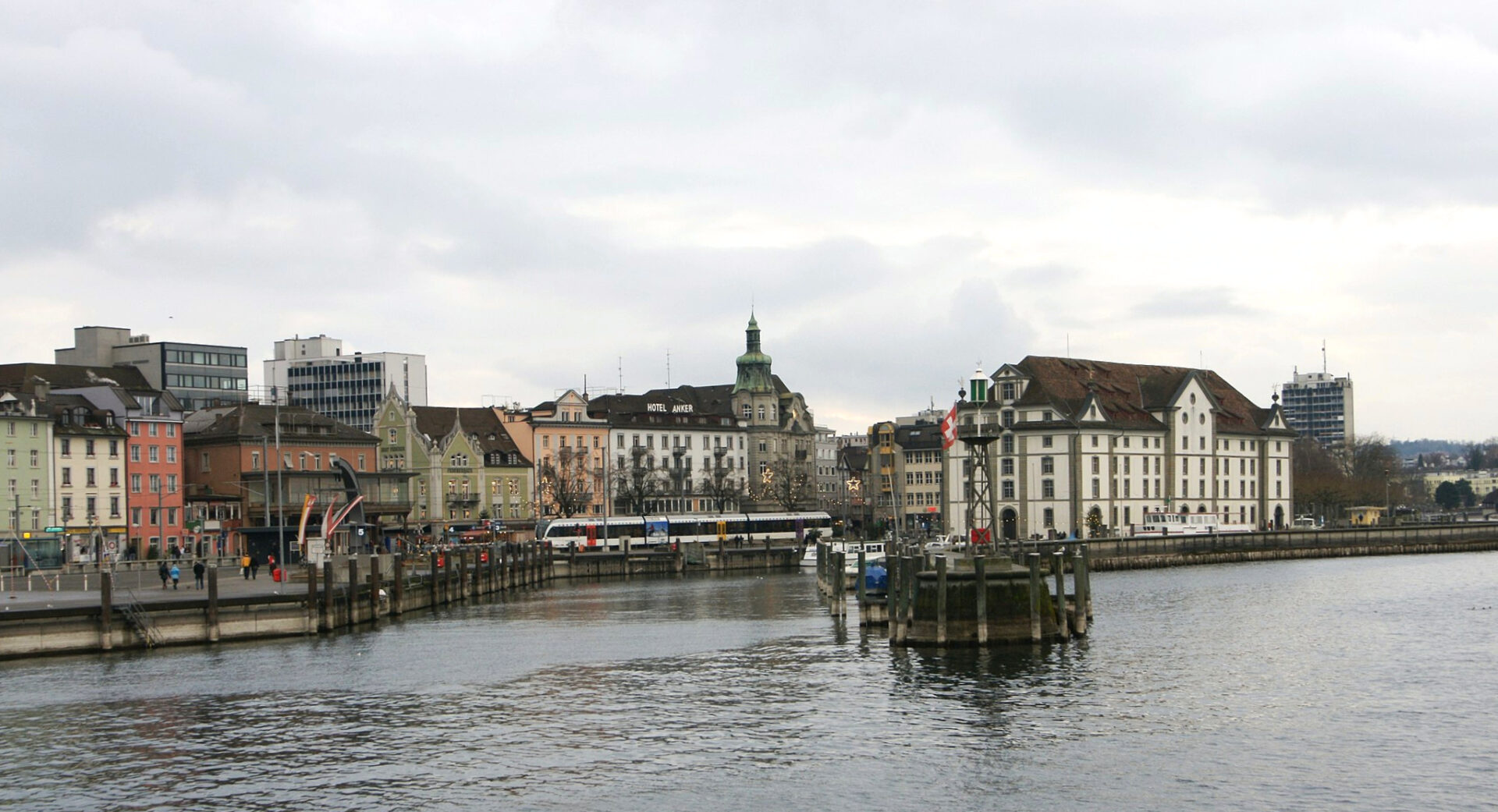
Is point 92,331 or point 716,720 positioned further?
point 92,331

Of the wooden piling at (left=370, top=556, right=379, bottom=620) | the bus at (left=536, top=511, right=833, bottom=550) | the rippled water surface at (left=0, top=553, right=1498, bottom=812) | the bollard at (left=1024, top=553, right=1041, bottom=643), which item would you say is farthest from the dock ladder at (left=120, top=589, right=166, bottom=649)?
the bus at (left=536, top=511, right=833, bottom=550)

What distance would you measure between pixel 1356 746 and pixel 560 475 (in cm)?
13673

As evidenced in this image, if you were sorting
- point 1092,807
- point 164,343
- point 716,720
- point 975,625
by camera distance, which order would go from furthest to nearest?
1. point 164,343
2. point 975,625
3. point 716,720
4. point 1092,807

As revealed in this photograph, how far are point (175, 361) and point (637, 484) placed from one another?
172 ft

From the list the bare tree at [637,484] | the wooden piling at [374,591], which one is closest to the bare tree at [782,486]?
the bare tree at [637,484]

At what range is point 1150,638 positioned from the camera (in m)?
64.7

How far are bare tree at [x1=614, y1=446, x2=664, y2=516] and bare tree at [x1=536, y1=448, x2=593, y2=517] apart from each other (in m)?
3.22

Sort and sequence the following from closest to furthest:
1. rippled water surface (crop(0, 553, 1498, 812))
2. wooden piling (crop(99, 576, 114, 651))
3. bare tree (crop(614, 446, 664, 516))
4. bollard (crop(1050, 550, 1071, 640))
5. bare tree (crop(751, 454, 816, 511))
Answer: rippled water surface (crop(0, 553, 1498, 812)) < bollard (crop(1050, 550, 1071, 640)) < wooden piling (crop(99, 576, 114, 651)) < bare tree (crop(614, 446, 664, 516)) < bare tree (crop(751, 454, 816, 511))

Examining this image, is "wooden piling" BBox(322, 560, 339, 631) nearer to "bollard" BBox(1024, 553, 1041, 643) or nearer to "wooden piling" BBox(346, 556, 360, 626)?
"wooden piling" BBox(346, 556, 360, 626)

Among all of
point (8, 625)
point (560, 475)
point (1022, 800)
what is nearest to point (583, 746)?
point (1022, 800)

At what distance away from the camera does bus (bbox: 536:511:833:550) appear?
14225 centimetres

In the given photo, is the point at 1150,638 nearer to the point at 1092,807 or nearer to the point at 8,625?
the point at 1092,807

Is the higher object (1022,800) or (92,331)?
(92,331)

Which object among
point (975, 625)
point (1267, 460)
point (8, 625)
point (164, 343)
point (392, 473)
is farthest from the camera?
point (164, 343)
